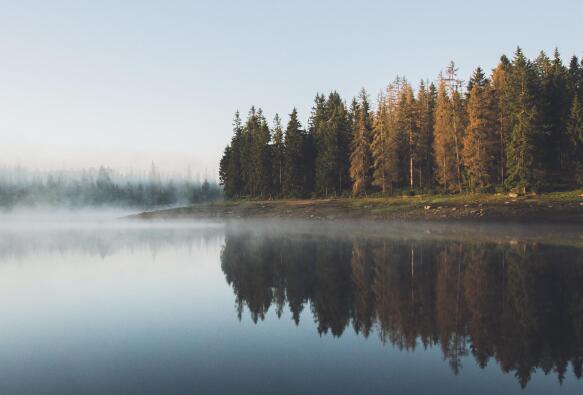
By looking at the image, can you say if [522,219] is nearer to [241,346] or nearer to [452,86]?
[452,86]

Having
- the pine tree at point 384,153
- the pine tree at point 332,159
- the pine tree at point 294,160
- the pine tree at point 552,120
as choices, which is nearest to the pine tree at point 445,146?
the pine tree at point 384,153

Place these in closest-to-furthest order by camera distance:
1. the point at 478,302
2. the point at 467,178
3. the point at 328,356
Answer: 1. the point at 328,356
2. the point at 478,302
3. the point at 467,178

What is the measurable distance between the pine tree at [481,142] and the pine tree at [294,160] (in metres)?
33.2

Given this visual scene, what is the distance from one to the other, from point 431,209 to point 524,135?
48.9 feet

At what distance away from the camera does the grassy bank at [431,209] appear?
142 ft

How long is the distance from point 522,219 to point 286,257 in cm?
2852

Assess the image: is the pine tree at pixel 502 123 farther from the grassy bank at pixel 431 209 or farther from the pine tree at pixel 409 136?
the pine tree at pixel 409 136

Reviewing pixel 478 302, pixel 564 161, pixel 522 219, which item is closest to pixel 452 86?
pixel 564 161

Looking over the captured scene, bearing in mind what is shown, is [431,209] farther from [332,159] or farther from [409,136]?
[332,159]

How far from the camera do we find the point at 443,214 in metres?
49.2

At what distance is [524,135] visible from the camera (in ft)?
178

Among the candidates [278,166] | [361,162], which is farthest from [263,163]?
[361,162]

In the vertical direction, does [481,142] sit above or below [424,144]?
below

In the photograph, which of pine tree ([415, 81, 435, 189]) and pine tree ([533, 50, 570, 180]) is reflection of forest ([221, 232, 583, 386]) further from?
pine tree ([415, 81, 435, 189])
